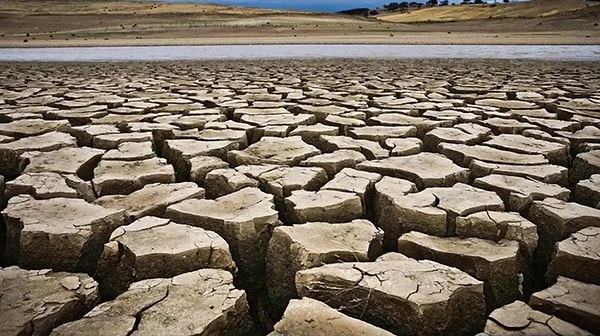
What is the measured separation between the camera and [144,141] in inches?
101

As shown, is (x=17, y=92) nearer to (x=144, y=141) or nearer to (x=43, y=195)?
(x=144, y=141)

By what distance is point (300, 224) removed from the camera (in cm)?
153

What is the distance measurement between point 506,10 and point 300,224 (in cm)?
3421

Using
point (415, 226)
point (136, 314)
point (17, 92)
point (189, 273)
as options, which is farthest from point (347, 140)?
point (17, 92)

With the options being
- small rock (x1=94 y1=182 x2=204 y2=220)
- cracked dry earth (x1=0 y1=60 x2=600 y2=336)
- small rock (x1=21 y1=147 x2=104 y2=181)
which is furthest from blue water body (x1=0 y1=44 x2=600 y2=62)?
small rock (x1=94 y1=182 x2=204 y2=220)

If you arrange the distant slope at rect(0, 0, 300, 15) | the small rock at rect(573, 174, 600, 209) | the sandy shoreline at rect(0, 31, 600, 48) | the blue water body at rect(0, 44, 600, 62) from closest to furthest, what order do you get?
the small rock at rect(573, 174, 600, 209) → the blue water body at rect(0, 44, 600, 62) → the sandy shoreline at rect(0, 31, 600, 48) → the distant slope at rect(0, 0, 300, 15)

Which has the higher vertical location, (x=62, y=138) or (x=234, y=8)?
(x=234, y=8)

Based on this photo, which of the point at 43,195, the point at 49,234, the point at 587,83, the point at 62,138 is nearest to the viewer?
the point at 49,234

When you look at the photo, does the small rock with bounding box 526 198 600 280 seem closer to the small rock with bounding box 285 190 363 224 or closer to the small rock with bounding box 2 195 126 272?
the small rock with bounding box 285 190 363 224

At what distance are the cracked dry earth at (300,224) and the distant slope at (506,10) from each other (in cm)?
2898

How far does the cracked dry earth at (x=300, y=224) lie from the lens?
1086mm

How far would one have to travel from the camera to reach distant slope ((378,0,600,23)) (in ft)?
91.6

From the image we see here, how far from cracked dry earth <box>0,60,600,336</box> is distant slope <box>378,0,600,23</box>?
29.0m

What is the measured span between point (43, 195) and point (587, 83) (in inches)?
207
